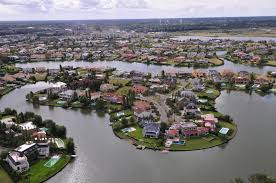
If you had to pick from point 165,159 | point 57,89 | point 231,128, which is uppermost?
point 57,89

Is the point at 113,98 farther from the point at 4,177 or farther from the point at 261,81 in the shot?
the point at 261,81

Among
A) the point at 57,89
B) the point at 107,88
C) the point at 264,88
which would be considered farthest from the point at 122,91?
the point at 264,88

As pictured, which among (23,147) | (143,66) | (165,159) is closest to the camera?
(23,147)

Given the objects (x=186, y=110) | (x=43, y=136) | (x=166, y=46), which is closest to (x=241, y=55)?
(x=166, y=46)

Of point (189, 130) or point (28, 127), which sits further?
point (28, 127)

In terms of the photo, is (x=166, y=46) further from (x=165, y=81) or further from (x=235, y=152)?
(x=235, y=152)

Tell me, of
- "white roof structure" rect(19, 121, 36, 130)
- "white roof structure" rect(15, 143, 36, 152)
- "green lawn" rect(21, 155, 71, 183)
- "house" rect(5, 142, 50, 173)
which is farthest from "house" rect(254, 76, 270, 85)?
"white roof structure" rect(15, 143, 36, 152)

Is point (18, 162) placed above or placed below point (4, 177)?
above
